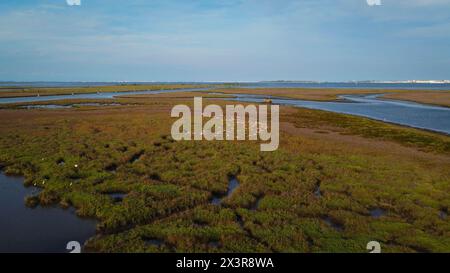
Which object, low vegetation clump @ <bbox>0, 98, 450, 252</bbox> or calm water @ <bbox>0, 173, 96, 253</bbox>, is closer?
calm water @ <bbox>0, 173, 96, 253</bbox>

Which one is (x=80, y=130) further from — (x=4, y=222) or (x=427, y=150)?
(x=427, y=150)

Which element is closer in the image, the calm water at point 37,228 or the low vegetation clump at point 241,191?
the calm water at point 37,228

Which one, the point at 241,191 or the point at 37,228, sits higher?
the point at 241,191

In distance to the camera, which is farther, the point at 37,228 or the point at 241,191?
the point at 241,191
